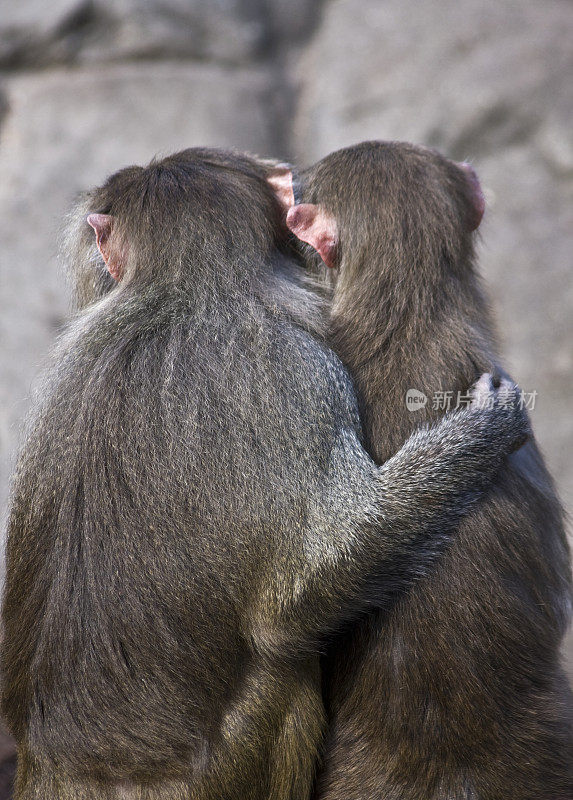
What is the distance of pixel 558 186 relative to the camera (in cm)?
554

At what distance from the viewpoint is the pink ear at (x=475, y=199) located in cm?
259

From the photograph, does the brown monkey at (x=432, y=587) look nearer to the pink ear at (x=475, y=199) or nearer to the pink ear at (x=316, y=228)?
the pink ear at (x=316, y=228)

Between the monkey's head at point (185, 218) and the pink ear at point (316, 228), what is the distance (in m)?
0.06

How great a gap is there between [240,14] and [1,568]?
179 inches

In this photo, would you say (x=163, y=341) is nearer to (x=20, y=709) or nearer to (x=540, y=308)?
(x=20, y=709)

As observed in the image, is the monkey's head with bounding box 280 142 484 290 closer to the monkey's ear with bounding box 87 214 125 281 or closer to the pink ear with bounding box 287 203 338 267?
the pink ear with bounding box 287 203 338 267

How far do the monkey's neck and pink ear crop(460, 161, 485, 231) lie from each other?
251 millimetres

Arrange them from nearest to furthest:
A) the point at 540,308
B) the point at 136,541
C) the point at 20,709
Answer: the point at 136,541
the point at 20,709
the point at 540,308

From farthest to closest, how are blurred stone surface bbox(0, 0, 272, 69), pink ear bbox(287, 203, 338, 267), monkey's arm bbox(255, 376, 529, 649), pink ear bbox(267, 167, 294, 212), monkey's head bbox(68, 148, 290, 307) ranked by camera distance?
blurred stone surface bbox(0, 0, 272, 69) < pink ear bbox(267, 167, 294, 212) < pink ear bbox(287, 203, 338, 267) < monkey's head bbox(68, 148, 290, 307) < monkey's arm bbox(255, 376, 529, 649)

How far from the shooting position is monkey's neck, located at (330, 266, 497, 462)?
2234 millimetres

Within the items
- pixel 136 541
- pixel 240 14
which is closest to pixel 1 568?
pixel 136 541

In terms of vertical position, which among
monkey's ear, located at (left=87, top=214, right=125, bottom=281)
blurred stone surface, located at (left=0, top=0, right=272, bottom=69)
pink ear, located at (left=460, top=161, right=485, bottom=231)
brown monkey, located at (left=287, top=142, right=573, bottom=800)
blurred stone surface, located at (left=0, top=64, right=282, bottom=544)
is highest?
blurred stone surface, located at (left=0, top=0, right=272, bottom=69)

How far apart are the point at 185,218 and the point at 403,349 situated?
66 centimetres
